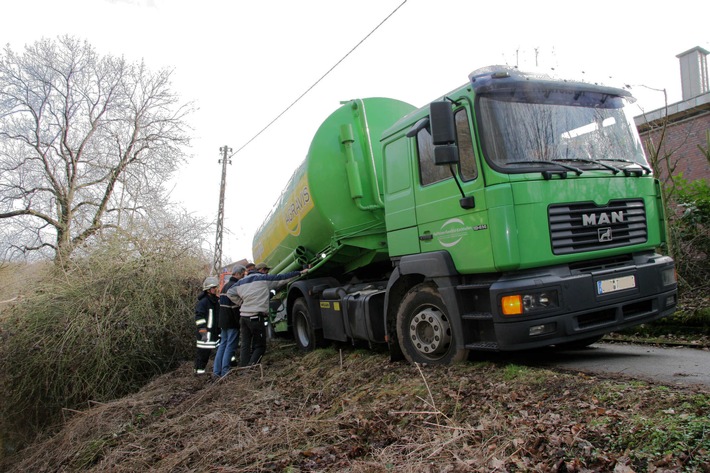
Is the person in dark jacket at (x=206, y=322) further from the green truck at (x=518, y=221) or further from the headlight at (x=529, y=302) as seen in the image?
the headlight at (x=529, y=302)

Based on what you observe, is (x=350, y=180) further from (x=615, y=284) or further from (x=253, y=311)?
(x=615, y=284)

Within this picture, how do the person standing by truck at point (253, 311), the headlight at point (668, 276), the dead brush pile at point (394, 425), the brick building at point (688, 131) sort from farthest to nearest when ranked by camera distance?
the brick building at point (688, 131)
the person standing by truck at point (253, 311)
the headlight at point (668, 276)
the dead brush pile at point (394, 425)

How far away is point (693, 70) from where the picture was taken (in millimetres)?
18781

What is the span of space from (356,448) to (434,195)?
8.78 feet

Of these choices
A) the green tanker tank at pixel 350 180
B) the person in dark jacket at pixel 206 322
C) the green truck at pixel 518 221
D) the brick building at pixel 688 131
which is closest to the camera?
the green truck at pixel 518 221

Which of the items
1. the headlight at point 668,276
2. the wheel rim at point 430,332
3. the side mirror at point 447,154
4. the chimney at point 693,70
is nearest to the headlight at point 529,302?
the wheel rim at point 430,332

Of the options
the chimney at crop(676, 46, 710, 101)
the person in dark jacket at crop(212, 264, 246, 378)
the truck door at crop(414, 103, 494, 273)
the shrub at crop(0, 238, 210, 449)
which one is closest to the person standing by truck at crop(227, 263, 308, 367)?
the person in dark jacket at crop(212, 264, 246, 378)

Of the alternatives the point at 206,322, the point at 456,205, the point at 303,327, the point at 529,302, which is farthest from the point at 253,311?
the point at 529,302

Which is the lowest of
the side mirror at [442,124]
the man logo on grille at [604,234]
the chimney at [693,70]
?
the man logo on grille at [604,234]

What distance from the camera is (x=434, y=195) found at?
554 cm

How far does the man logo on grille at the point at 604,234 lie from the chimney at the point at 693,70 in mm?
16716

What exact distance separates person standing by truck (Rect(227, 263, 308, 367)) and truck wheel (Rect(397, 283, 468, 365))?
109 inches

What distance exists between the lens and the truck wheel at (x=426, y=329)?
17.6 ft

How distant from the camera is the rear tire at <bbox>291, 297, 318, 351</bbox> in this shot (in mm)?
8281
